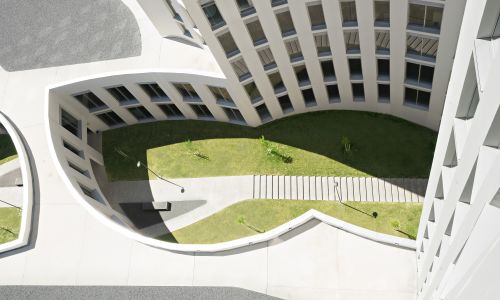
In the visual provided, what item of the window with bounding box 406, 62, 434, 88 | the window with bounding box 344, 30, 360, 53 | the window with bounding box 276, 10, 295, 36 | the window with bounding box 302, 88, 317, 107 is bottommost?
the window with bounding box 302, 88, 317, 107

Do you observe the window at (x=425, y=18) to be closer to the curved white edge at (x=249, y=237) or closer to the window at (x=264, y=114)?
the curved white edge at (x=249, y=237)

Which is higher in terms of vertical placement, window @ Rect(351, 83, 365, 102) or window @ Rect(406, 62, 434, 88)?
window @ Rect(406, 62, 434, 88)

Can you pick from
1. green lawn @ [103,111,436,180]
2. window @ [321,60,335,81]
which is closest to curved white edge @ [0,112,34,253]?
green lawn @ [103,111,436,180]

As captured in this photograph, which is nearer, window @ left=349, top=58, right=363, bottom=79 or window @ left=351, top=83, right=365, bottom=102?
window @ left=349, top=58, right=363, bottom=79

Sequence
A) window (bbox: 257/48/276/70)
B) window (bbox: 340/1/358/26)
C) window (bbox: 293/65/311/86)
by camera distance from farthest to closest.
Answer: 1. window (bbox: 293/65/311/86)
2. window (bbox: 257/48/276/70)
3. window (bbox: 340/1/358/26)

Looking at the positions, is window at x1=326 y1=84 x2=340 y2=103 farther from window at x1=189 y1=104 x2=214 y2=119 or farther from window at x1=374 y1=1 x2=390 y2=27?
window at x1=189 y1=104 x2=214 y2=119

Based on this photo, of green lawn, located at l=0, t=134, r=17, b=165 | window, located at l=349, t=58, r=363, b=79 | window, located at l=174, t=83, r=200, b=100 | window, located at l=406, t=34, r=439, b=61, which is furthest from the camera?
green lawn, located at l=0, t=134, r=17, b=165
